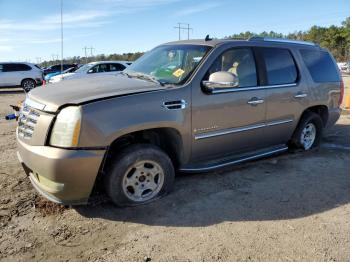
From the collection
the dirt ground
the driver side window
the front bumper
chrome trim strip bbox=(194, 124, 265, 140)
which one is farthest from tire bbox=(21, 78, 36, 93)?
the front bumper

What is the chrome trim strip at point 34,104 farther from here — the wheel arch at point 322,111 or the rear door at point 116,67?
the rear door at point 116,67

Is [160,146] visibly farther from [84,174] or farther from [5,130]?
[5,130]

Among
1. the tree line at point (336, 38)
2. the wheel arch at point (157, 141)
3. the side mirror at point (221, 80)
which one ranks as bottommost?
the wheel arch at point (157, 141)

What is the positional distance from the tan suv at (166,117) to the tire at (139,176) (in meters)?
0.01

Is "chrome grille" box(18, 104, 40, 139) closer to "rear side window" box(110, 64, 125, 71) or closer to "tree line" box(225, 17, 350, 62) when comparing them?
"rear side window" box(110, 64, 125, 71)

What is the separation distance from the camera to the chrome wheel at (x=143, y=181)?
3.75 metres

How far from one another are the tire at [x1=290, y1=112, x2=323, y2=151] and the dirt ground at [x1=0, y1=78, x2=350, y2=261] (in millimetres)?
979

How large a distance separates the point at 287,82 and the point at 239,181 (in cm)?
171

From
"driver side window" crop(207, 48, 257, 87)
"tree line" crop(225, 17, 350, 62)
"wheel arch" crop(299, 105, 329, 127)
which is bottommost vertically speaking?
"wheel arch" crop(299, 105, 329, 127)

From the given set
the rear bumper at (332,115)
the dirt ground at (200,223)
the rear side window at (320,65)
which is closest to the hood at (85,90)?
the dirt ground at (200,223)

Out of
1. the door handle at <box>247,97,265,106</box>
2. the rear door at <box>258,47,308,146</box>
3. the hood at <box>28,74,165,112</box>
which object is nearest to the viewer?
the hood at <box>28,74,165,112</box>

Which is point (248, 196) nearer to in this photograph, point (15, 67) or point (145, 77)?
point (145, 77)

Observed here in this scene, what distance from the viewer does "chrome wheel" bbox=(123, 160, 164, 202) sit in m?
3.75

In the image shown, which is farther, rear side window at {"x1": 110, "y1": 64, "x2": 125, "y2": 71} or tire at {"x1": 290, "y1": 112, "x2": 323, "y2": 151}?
rear side window at {"x1": 110, "y1": 64, "x2": 125, "y2": 71}
